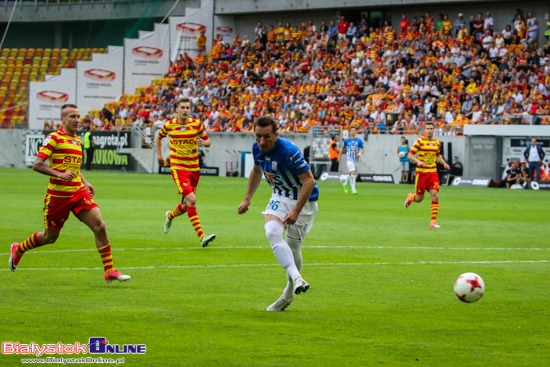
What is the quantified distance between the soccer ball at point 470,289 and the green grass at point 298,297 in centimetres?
21

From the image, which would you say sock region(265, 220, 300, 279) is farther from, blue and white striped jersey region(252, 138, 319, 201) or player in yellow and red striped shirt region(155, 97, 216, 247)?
player in yellow and red striped shirt region(155, 97, 216, 247)

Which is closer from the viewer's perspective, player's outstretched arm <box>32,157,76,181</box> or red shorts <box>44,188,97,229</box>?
player's outstretched arm <box>32,157,76,181</box>

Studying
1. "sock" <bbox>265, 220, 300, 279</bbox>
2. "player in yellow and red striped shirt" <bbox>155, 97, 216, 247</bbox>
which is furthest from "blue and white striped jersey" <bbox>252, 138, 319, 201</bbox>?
"player in yellow and red striped shirt" <bbox>155, 97, 216, 247</bbox>

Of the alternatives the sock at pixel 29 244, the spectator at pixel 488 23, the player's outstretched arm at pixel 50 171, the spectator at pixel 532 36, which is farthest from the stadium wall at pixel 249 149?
the player's outstretched arm at pixel 50 171

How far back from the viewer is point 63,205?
34.6 feet

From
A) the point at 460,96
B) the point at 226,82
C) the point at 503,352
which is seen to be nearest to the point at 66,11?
the point at 226,82

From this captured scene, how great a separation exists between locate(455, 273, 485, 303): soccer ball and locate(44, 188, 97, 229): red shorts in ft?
14.6

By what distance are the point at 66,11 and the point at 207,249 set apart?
54.1m

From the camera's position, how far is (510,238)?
54.0 ft

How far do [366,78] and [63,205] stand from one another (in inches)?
1392

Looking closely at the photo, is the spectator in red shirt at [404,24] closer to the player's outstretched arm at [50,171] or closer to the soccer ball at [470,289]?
the player's outstretched arm at [50,171]

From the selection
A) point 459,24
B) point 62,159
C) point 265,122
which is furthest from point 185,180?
point 459,24

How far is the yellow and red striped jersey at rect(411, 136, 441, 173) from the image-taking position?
20188 mm

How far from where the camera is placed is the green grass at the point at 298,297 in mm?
6996
